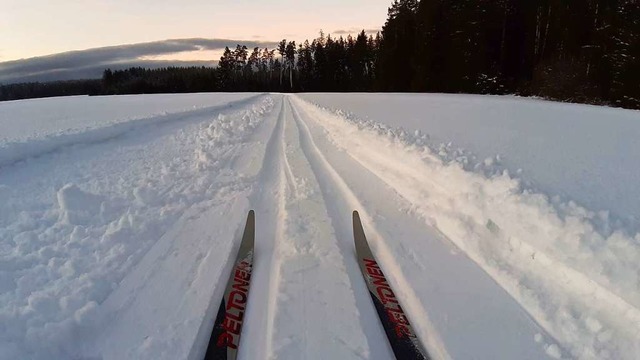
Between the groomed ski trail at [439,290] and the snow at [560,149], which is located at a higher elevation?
the snow at [560,149]

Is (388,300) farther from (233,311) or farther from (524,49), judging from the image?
(524,49)

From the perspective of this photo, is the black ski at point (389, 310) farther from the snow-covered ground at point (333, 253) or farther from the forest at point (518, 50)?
the forest at point (518, 50)

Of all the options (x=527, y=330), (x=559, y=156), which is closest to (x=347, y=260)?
(x=527, y=330)

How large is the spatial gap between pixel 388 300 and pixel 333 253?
3.22 feet

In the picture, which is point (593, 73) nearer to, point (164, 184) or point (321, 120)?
point (321, 120)

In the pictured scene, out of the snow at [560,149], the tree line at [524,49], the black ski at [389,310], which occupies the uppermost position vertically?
the tree line at [524,49]

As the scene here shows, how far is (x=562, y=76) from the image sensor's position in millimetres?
27984

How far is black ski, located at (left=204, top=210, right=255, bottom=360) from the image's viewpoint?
3.01m

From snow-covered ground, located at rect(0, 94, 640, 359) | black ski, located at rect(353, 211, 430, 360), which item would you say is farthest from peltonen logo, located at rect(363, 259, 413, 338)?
snow-covered ground, located at rect(0, 94, 640, 359)

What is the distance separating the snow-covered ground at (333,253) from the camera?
3080 mm

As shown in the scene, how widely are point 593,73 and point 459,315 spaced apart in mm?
31007

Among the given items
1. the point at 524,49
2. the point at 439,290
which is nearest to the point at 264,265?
the point at 439,290

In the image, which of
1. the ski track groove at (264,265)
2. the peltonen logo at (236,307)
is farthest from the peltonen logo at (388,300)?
the peltonen logo at (236,307)

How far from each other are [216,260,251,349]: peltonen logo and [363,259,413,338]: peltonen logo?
3.80 ft
